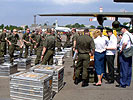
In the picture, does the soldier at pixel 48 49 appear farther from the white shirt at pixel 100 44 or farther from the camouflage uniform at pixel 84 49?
the white shirt at pixel 100 44

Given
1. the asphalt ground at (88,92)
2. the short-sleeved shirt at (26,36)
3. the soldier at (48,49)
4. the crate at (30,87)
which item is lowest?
A: the asphalt ground at (88,92)

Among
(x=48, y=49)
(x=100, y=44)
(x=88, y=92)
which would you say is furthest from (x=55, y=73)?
(x=100, y=44)

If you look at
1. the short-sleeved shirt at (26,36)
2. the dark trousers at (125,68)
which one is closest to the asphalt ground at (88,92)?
the dark trousers at (125,68)

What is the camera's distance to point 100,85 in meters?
6.97

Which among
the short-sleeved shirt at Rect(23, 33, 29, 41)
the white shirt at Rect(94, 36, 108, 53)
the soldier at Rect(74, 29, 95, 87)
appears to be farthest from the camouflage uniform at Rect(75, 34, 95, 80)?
the short-sleeved shirt at Rect(23, 33, 29, 41)

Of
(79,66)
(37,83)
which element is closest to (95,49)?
(79,66)

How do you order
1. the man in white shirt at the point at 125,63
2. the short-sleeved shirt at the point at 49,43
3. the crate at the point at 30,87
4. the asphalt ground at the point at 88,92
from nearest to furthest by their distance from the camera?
the crate at the point at 30,87 → the asphalt ground at the point at 88,92 → the man in white shirt at the point at 125,63 → the short-sleeved shirt at the point at 49,43

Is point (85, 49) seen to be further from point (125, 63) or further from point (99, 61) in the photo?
point (125, 63)

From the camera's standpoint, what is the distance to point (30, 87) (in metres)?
4.75

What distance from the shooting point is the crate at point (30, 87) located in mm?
4696

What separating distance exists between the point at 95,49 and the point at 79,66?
2.74 ft

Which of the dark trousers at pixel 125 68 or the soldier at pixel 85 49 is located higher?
the soldier at pixel 85 49

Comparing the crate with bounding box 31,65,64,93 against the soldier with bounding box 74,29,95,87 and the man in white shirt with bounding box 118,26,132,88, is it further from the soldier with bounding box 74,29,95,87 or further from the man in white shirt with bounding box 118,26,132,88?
the man in white shirt with bounding box 118,26,132,88

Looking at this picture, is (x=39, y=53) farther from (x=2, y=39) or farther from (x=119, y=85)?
(x=119, y=85)
